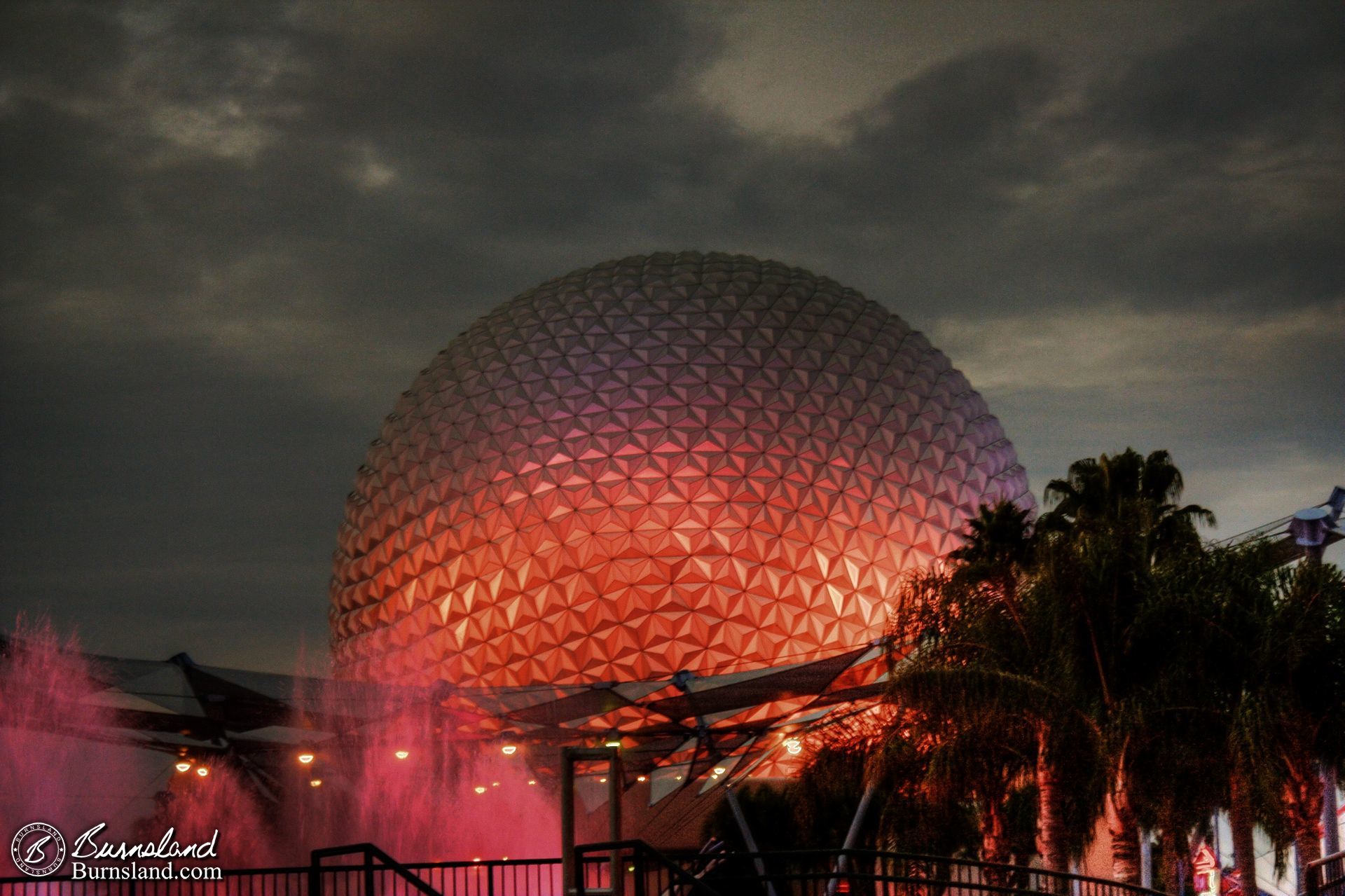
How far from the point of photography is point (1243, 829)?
21938mm

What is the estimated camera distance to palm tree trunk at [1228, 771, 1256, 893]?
20516mm

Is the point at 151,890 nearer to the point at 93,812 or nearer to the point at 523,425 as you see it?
the point at 93,812

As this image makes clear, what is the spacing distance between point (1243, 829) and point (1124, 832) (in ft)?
8.54

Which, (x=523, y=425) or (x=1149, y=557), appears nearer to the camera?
(x=1149, y=557)

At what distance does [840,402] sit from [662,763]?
11.1 m

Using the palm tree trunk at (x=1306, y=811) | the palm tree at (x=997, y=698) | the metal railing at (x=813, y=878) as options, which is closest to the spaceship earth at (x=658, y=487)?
the metal railing at (x=813, y=878)

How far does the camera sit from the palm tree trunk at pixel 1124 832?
20.4 metres

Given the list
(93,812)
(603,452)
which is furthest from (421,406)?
(93,812)

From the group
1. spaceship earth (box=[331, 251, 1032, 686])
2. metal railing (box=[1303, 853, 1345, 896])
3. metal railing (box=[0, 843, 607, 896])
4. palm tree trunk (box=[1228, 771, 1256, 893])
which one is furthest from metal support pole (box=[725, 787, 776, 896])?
metal railing (box=[1303, 853, 1345, 896])

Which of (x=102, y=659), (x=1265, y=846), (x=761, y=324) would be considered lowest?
(x=1265, y=846)

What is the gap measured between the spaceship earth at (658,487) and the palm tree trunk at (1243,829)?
1210cm

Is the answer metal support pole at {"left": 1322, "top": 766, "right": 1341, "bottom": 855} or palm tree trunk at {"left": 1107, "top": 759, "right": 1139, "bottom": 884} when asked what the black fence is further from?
metal support pole at {"left": 1322, "top": 766, "right": 1341, "bottom": 855}

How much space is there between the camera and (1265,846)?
1678 inches

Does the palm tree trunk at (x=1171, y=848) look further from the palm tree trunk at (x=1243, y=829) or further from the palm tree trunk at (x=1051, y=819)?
the palm tree trunk at (x=1051, y=819)
